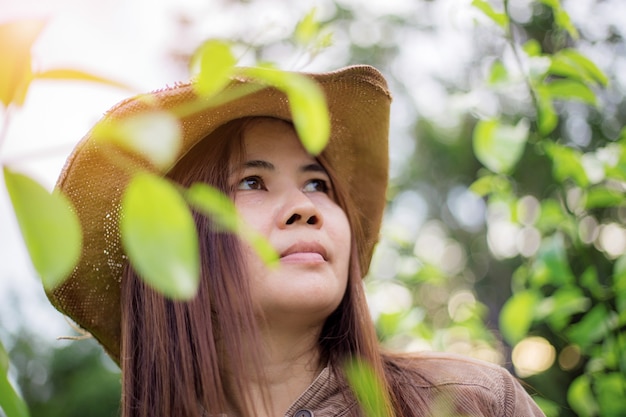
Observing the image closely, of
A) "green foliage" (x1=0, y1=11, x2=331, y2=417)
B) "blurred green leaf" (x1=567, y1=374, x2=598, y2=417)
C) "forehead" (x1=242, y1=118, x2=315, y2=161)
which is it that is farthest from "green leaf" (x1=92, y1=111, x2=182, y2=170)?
"blurred green leaf" (x1=567, y1=374, x2=598, y2=417)

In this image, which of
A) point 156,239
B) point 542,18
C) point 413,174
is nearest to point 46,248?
point 156,239

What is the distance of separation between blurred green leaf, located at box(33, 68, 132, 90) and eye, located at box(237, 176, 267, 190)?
961 millimetres

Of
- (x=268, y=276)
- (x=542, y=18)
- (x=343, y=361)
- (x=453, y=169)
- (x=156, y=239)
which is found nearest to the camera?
(x=156, y=239)

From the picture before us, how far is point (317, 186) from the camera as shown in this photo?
1390mm

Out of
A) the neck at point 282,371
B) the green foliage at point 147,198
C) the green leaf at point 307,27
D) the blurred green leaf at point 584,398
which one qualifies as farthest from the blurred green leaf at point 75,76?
the blurred green leaf at point 584,398

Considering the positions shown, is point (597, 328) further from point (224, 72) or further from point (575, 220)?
point (224, 72)

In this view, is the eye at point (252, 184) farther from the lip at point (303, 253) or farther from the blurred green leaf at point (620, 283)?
the blurred green leaf at point (620, 283)

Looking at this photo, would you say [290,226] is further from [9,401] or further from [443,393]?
[9,401]

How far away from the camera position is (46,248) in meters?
0.28

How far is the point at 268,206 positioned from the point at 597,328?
0.63 m

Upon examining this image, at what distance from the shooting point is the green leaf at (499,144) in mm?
1104

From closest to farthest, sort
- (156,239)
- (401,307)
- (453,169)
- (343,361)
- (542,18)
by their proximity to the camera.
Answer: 1. (156,239)
2. (343,361)
3. (401,307)
4. (542,18)
5. (453,169)

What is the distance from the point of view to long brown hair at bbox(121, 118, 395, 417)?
1.19 m

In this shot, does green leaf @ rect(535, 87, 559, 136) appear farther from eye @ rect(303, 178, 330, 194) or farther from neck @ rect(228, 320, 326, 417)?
neck @ rect(228, 320, 326, 417)
